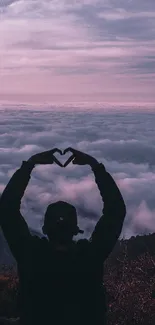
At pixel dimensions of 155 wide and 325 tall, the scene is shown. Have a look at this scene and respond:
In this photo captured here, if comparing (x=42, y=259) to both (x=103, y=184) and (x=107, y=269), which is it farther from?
(x=107, y=269)

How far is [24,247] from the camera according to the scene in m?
3.22

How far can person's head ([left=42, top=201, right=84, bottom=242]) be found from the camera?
10.4 ft

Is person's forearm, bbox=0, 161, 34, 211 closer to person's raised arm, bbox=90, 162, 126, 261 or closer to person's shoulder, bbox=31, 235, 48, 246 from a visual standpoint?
person's shoulder, bbox=31, 235, 48, 246

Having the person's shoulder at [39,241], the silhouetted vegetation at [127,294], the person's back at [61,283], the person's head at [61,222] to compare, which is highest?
the silhouetted vegetation at [127,294]

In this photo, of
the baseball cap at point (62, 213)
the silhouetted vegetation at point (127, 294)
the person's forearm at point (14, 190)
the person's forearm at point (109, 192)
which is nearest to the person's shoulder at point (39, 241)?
the baseball cap at point (62, 213)

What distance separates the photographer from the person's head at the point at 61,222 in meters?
3.18

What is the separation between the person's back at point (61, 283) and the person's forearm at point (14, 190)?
0.29 metres

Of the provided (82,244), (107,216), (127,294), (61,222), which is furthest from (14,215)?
(127,294)

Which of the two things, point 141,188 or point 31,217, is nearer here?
point 31,217

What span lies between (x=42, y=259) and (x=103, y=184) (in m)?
0.67

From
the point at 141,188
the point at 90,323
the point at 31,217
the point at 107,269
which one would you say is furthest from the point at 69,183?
the point at 90,323

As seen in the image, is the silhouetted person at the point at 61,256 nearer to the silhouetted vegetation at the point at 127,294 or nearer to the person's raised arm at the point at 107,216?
the person's raised arm at the point at 107,216

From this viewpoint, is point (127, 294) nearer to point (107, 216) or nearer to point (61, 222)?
point (107, 216)

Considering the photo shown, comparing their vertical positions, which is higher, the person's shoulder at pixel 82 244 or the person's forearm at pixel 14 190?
the person's forearm at pixel 14 190
